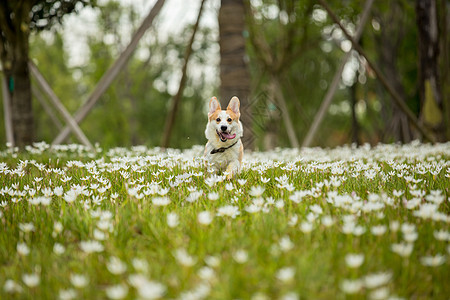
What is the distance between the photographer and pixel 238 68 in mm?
7773

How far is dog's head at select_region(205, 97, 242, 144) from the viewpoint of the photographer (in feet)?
12.8

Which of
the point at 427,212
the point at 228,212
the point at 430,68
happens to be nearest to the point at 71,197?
the point at 228,212

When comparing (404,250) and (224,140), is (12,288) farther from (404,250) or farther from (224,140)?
(224,140)

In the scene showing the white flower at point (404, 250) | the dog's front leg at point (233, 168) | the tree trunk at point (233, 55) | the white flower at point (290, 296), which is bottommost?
the white flower at point (290, 296)

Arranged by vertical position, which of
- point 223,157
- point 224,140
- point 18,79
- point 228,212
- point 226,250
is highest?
point 18,79

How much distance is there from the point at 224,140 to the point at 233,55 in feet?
14.3

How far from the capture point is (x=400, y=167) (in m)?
4.05

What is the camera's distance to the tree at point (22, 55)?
6801mm

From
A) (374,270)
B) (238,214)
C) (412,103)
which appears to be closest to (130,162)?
(238,214)

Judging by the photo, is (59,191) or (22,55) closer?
(59,191)

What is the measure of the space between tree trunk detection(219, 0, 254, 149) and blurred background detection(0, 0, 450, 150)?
22 mm

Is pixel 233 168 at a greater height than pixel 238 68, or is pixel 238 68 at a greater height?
pixel 238 68

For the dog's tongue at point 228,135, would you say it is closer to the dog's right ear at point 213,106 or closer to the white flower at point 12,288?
the dog's right ear at point 213,106

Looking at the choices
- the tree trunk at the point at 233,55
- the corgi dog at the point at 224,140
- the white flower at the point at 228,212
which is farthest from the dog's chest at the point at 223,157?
the tree trunk at the point at 233,55
